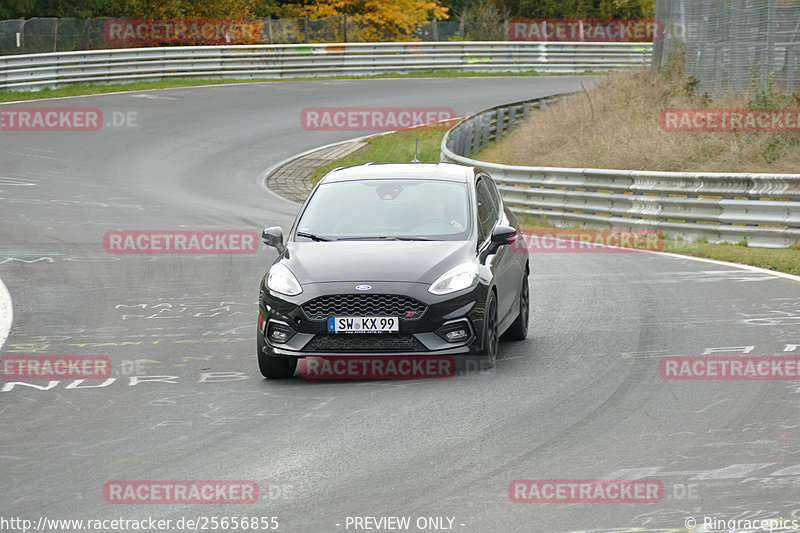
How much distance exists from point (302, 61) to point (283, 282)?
35.4m

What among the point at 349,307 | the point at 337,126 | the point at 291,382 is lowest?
the point at 337,126

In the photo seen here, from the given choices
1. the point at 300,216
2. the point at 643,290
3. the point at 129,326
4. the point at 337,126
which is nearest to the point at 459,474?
the point at 300,216

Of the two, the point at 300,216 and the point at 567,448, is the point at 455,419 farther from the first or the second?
the point at 300,216

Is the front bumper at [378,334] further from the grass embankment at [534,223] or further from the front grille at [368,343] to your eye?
the grass embankment at [534,223]

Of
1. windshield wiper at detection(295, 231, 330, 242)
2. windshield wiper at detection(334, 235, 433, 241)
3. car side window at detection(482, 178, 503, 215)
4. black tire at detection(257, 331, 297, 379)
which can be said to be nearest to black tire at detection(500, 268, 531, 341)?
car side window at detection(482, 178, 503, 215)

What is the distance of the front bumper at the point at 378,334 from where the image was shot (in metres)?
9.20

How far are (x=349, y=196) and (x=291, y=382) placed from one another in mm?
2079

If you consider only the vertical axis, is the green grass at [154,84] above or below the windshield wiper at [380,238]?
below

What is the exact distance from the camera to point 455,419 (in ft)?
26.5

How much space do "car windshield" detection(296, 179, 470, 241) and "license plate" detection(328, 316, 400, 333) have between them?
1.17 metres

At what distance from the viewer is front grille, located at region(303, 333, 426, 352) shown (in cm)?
919

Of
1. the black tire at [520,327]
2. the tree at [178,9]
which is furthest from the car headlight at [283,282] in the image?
the tree at [178,9]

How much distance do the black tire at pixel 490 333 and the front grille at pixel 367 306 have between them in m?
0.63

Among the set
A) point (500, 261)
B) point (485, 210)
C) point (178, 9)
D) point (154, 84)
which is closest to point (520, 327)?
point (500, 261)
